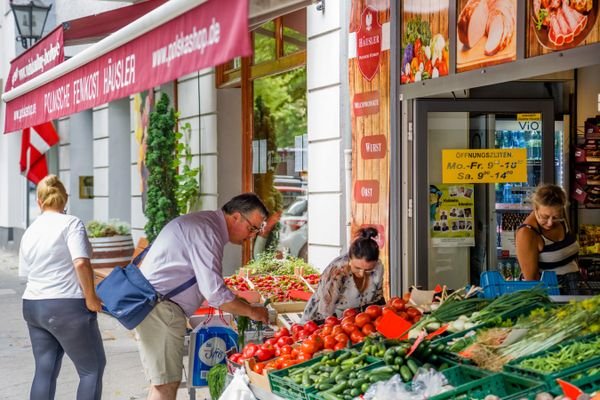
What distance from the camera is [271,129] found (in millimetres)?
12578

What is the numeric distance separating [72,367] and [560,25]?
637cm

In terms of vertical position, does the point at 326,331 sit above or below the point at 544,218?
below

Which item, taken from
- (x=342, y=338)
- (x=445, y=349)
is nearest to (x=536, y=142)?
(x=342, y=338)

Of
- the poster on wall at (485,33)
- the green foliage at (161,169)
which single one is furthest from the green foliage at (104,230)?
the poster on wall at (485,33)

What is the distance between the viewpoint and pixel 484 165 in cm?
844

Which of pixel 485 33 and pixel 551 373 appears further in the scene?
pixel 485 33

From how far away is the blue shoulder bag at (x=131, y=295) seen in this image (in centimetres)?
584

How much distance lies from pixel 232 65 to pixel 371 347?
909cm

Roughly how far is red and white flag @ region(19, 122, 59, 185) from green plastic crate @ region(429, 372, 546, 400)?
329 inches

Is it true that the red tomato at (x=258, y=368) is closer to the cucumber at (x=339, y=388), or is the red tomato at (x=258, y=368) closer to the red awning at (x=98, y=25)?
the cucumber at (x=339, y=388)

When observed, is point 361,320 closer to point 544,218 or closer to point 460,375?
point 460,375

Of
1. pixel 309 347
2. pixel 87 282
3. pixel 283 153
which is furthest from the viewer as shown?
pixel 283 153

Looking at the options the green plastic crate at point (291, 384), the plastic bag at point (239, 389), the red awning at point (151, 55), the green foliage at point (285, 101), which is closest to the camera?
the red awning at point (151, 55)

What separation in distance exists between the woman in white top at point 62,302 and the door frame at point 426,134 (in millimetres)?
3215
